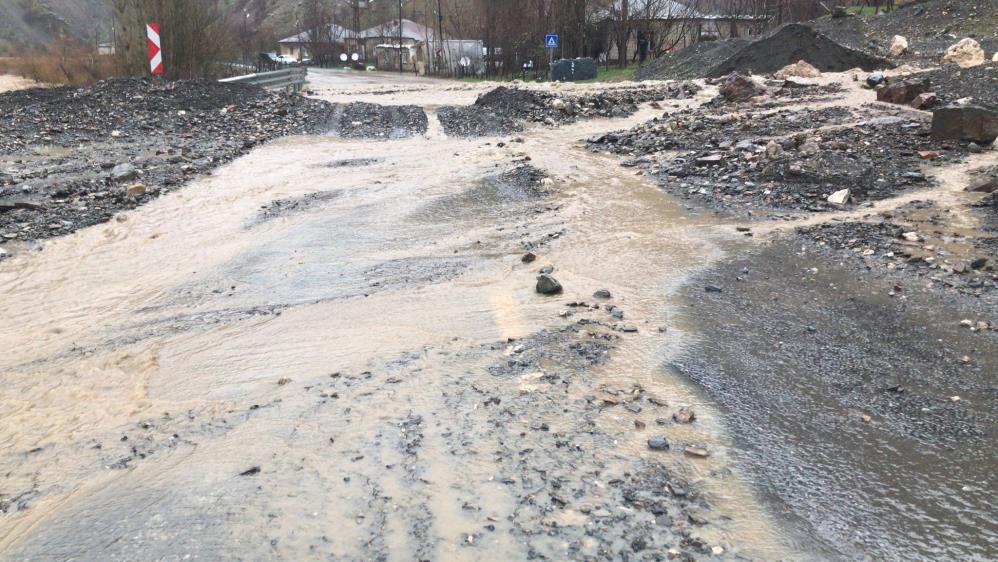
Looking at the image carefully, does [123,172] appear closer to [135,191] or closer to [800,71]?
[135,191]

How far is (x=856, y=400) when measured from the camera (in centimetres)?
395

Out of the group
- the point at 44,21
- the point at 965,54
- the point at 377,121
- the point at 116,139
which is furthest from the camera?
the point at 44,21

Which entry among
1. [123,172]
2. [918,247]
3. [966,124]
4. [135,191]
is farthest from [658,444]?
[966,124]

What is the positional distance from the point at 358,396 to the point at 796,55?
18.4 meters

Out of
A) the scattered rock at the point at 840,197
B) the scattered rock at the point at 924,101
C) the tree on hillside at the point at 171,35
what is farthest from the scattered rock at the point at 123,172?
the scattered rock at the point at 924,101

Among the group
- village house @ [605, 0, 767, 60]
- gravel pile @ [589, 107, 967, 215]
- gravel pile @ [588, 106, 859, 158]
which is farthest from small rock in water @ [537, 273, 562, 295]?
village house @ [605, 0, 767, 60]

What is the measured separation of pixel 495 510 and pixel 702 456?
103 cm

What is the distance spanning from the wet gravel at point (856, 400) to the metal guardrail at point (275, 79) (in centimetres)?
1492

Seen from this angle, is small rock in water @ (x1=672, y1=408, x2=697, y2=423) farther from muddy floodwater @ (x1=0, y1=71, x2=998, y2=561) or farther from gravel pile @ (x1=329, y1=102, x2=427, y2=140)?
gravel pile @ (x1=329, y1=102, x2=427, y2=140)

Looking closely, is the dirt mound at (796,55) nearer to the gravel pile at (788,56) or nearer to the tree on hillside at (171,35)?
the gravel pile at (788,56)

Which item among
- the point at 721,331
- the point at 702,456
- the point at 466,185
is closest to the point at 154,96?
the point at 466,185

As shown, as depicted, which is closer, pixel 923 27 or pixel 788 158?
pixel 788 158

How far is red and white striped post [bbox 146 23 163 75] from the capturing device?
16.3m

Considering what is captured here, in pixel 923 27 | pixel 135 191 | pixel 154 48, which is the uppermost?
pixel 923 27
